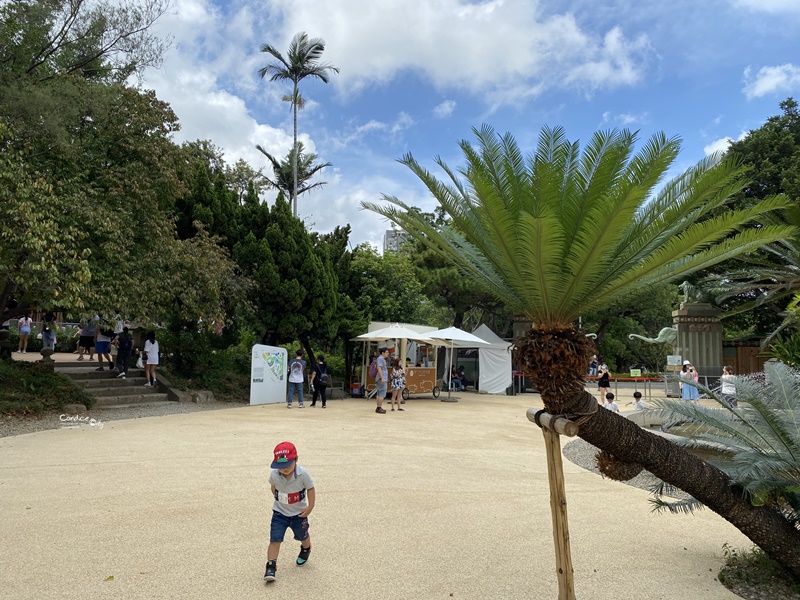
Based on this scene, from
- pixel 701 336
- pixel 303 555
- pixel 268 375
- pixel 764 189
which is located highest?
pixel 764 189

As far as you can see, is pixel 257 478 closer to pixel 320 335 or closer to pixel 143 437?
pixel 143 437

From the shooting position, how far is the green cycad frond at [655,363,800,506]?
14.7 ft

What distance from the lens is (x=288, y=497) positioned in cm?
454

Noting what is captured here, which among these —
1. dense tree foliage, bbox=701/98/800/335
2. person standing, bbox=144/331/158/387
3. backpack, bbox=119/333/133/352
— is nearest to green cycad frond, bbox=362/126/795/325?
person standing, bbox=144/331/158/387

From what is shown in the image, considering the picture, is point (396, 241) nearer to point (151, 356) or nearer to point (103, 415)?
point (151, 356)

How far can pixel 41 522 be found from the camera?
18.5ft

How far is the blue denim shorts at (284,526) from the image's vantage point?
4.48 m

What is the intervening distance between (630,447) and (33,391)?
13.8m

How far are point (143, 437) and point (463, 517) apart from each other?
6.77 m

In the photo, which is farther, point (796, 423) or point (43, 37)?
point (43, 37)

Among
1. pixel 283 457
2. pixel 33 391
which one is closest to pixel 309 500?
pixel 283 457

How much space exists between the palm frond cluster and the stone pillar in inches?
860

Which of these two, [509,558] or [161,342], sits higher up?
[161,342]

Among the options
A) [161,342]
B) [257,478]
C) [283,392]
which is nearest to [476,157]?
[257,478]
